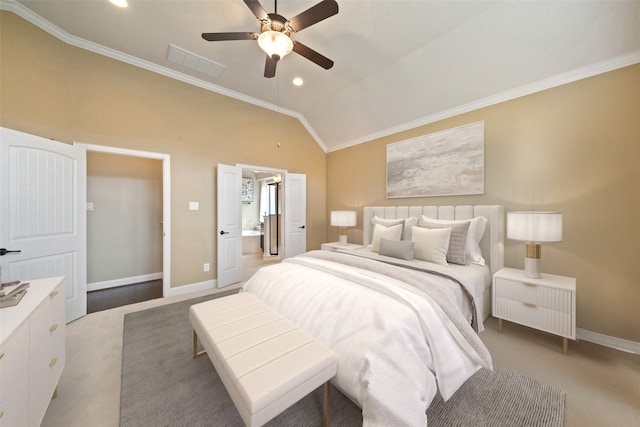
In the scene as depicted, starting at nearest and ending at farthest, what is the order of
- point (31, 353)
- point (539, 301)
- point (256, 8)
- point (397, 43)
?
point (31, 353), point (256, 8), point (539, 301), point (397, 43)

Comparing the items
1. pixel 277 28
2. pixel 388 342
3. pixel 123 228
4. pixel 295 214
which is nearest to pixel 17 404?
pixel 388 342

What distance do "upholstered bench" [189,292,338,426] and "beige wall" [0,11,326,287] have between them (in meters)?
2.25

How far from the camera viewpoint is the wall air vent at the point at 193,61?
9.33 feet

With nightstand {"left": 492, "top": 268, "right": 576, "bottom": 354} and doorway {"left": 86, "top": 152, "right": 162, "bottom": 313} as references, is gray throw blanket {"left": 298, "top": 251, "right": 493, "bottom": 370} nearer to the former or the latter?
nightstand {"left": 492, "top": 268, "right": 576, "bottom": 354}

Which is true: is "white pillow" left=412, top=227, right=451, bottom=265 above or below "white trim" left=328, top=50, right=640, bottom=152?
below

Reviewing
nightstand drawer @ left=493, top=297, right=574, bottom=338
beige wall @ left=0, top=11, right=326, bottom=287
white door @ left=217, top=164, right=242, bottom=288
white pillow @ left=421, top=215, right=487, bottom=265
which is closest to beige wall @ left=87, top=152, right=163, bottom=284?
beige wall @ left=0, top=11, right=326, bottom=287

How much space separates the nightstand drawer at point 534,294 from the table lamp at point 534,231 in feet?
0.56

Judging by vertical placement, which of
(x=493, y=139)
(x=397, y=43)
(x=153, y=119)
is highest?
(x=397, y=43)

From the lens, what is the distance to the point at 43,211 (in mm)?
2309

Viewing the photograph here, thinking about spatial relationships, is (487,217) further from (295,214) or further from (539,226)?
(295,214)

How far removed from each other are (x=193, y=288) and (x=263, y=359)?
2.84 m

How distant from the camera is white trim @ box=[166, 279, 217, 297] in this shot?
3294mm

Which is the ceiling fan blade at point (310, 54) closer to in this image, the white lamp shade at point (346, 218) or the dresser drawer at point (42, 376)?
the white lamp shade at point (346, 218)

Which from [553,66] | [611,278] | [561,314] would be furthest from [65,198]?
[611,278]
